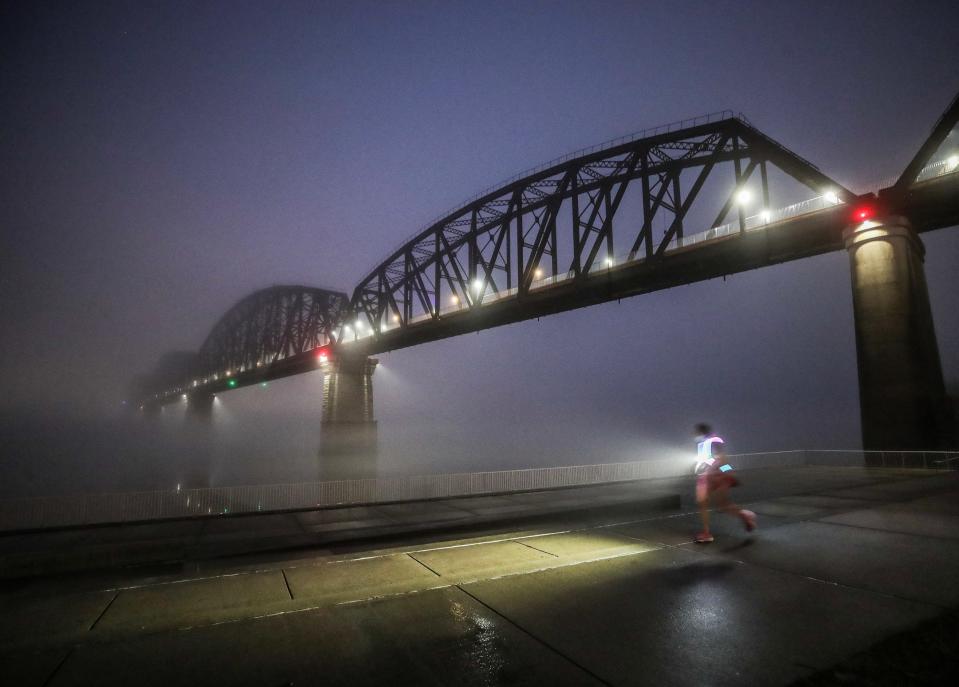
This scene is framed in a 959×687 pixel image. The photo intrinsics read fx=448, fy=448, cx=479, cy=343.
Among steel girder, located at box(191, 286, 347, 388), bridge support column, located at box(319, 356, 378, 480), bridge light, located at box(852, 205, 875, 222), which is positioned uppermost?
steel girder, located at box(191, 286, 347, 388)

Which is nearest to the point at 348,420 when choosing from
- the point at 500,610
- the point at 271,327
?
the point at 271,327

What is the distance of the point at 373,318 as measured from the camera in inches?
2790

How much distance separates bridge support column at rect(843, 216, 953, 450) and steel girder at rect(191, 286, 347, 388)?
69.8m

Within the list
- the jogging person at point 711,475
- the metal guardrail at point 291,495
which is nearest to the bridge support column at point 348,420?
the metal guardrail at point 291,495

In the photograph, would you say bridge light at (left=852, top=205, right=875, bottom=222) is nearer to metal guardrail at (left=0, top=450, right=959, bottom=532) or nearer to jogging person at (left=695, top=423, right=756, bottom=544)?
metal guardrail at (left=0, top=450, right=959, bottom=532)

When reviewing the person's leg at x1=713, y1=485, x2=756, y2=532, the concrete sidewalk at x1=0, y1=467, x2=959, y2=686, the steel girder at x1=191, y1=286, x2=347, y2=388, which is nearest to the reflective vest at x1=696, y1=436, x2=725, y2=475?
the person's leg at x1=713, y1=485, x2=756, y2=532

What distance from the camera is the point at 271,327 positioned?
103250 mm

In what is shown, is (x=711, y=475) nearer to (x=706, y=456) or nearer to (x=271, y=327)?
(x=706, y=456)

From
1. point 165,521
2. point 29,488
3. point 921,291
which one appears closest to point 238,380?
point 29,488

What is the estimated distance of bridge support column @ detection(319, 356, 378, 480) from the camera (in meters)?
60.2

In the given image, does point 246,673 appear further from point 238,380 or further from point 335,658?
point 238,380

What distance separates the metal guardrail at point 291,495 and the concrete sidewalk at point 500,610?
4591 mm

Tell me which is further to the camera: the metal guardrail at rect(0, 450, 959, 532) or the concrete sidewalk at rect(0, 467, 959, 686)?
the metal guardrail at rect(0, 450, 959, 532)

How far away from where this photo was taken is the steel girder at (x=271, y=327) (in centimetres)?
8906
